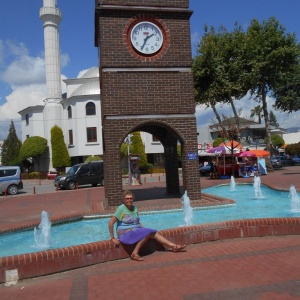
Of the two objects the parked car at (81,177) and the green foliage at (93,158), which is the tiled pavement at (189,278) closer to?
the parked car at (81,177)

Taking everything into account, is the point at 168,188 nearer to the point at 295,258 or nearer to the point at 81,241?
the point at 81,241

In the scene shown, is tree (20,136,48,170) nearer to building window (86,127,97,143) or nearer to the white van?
building window (86,127,97,143)

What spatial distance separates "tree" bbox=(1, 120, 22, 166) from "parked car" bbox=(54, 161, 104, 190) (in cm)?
3060

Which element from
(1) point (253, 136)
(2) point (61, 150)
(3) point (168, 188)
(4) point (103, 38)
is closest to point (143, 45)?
(4) point (103, 38)

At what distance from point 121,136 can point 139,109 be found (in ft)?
3.67

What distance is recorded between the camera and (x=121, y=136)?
43.9ft

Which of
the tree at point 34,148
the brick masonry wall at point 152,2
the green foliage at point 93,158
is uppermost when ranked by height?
the brick masonry wall at point 152,2

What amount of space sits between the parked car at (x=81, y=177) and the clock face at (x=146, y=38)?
16.5 metres

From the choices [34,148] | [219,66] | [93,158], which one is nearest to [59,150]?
[34,148]

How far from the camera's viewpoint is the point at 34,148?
47.5 metres

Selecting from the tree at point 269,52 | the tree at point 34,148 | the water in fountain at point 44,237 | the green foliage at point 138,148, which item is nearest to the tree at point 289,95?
the tree at point 269,52

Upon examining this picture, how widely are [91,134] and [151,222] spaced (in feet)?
118

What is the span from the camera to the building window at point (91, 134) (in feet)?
152

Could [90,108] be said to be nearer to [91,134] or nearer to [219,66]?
[91,134]
